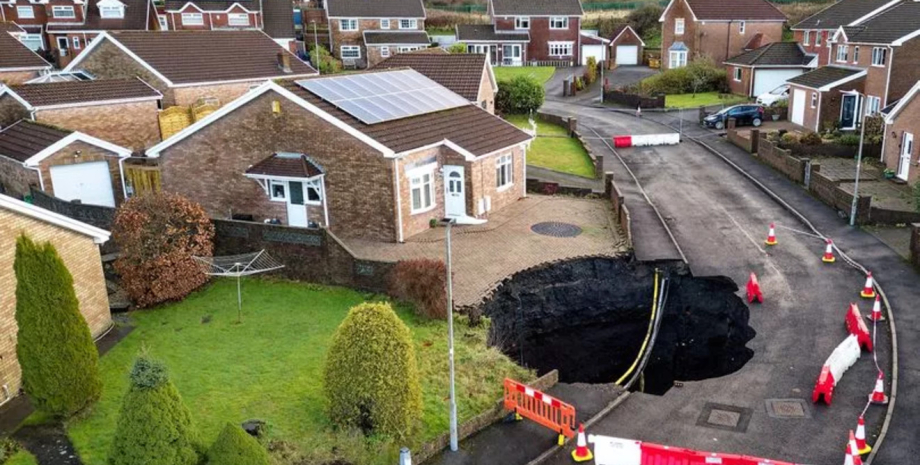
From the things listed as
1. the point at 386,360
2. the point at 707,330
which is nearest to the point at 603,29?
the point at 707,330

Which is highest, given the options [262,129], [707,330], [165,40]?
[165,40]

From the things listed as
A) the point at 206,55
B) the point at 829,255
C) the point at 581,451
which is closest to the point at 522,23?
the point at 206,55

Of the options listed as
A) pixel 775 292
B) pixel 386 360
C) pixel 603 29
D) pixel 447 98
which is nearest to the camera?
pixel 386 360

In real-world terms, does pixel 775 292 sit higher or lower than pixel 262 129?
lower

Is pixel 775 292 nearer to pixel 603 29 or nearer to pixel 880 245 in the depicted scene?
pixel 880 245

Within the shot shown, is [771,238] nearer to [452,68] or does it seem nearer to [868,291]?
[868,291]

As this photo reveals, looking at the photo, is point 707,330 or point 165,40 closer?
point 707,330

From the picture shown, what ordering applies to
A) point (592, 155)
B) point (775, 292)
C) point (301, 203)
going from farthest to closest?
point (592, 155) < point (301, 203) < point (775, 292)
